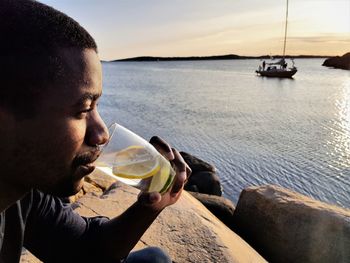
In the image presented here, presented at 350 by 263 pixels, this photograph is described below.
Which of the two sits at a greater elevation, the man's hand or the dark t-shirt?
the man's hand

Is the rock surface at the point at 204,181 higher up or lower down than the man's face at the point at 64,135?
lower down

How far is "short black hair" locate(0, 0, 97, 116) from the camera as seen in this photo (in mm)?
1426

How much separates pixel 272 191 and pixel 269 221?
0.49 meters

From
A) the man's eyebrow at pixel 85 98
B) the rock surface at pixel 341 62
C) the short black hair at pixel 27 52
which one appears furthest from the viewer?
the rock surface at pixel 341 62

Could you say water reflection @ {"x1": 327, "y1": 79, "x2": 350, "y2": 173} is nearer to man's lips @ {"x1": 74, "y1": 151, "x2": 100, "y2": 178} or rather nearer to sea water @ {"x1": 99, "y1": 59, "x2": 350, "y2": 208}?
sea water @ {"x1": 99, "y1": 59, "x2": 350, "y2": 208}

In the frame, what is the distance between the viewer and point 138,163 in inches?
74.4

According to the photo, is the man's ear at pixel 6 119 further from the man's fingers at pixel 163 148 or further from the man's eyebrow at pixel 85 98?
the man's fingers at pixel 163 148

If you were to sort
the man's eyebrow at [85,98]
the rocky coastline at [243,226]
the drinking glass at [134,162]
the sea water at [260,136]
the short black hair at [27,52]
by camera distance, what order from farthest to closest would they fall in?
the sea water at [260,136], the rocky coastline at [243,226], the drinking glass at [134,162], the man's eyebrow at [85,98], the short black hair at [27,52]

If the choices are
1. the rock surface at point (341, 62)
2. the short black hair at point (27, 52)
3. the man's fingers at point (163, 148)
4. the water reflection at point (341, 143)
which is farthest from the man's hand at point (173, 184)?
the rock surface at point (341, 62)

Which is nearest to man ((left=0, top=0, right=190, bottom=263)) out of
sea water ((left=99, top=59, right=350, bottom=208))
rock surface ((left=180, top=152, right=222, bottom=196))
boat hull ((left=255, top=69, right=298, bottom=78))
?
rock surface ((left=180, top=152, right=222, bottom=196))

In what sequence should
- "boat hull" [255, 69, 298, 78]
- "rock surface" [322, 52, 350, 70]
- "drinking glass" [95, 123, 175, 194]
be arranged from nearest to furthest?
"drinking glass" [95, 123, 175, 194]
"boat hull" [255, 69, 298, 78]
"rock surface" [322, 52, 350, 70]

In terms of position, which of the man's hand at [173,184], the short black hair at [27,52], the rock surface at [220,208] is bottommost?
the rock surface at [220,208]

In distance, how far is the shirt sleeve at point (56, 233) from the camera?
2.13 meters

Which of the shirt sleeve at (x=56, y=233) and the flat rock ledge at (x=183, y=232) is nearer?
the shirt sleeve at (x=56, y=233)
